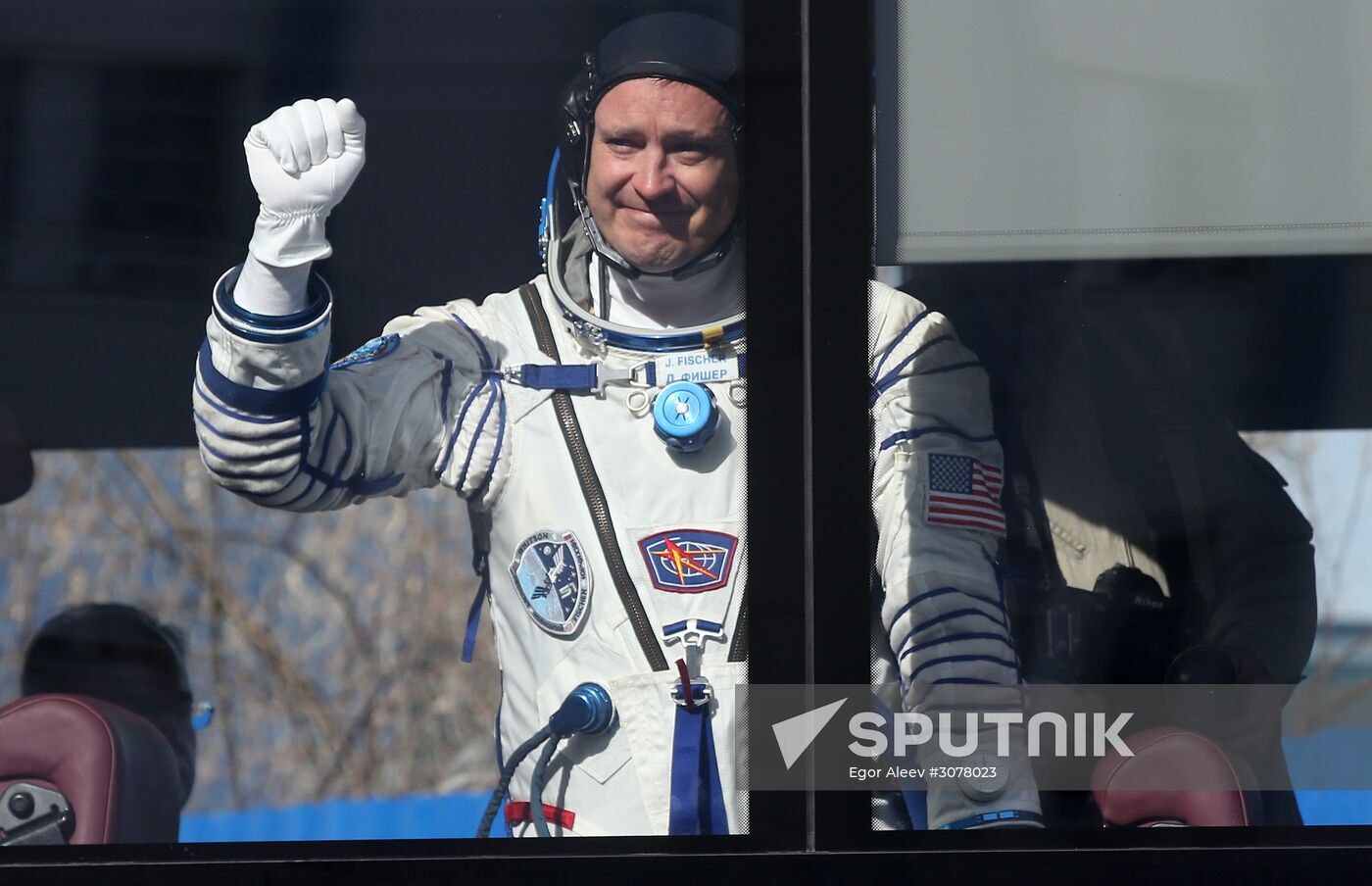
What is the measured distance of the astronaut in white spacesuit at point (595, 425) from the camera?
198 cm

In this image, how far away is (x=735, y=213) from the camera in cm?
201

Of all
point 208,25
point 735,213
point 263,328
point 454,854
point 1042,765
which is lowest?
point 454,854

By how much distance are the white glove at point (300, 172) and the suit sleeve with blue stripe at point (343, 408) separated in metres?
0.06

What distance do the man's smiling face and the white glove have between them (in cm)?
32

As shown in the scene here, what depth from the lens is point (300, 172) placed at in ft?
6.54

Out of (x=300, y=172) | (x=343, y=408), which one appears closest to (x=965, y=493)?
(x=343, y=408)

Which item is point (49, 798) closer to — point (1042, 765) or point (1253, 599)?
point (1042, 765)

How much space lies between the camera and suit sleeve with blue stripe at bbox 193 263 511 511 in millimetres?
1987

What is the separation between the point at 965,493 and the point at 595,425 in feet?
1.57

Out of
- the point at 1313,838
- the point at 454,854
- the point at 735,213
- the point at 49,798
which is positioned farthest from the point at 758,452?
the point at 49,798

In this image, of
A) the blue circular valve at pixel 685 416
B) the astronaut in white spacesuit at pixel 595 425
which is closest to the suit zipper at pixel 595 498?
the astronaut in white spacesuit at pixel 595 425

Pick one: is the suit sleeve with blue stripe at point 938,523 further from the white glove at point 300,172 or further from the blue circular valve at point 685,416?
the white glove at point 300,172

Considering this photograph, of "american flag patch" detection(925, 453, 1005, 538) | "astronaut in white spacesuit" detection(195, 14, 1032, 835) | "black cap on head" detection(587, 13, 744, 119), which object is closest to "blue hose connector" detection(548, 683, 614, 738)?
"astronaut in white spacesuit" detection(195, 14, 1032, 835)

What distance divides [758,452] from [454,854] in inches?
24.1
